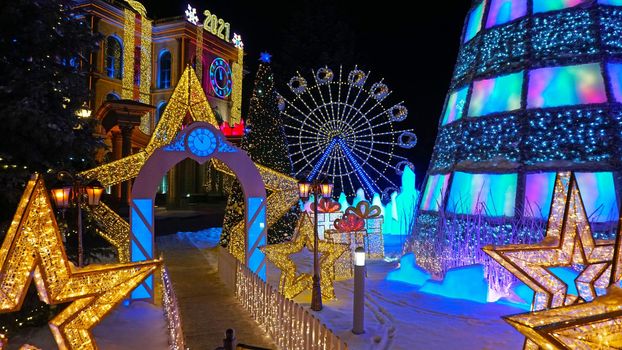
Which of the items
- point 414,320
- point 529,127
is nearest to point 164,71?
point 529,127

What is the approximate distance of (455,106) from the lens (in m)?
10.9

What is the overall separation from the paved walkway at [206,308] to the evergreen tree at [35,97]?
7.14ft

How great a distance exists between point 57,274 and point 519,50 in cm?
978

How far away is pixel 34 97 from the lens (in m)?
6.20

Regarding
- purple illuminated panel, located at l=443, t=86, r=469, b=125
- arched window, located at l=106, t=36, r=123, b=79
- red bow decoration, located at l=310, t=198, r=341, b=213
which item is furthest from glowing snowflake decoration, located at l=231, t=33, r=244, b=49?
purple illuminated panel, located at l=443, t=86, r=469, b=125

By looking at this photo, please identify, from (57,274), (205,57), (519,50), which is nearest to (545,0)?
(519,50)

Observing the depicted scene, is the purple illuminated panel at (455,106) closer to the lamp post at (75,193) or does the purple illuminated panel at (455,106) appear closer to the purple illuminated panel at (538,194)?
the purple illuminated panel at (538,194)

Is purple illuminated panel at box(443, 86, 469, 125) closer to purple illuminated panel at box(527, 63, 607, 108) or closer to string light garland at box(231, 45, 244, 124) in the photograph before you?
purple illuminated panel at box(527, 63, 607, 108)

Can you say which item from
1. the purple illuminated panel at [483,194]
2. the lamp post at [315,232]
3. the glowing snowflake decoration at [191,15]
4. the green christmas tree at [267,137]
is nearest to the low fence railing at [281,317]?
the lamp post at [315,232]

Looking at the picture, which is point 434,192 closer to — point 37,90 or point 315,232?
point 315,232

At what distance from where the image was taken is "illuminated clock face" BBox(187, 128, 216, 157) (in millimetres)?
8648

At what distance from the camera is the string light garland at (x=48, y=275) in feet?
7.95

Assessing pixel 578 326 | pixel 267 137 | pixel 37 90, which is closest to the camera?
pixel 578 326

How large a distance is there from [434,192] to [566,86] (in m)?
3.59
